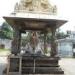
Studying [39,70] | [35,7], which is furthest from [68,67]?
[35,7]

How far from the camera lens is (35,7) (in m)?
13.1

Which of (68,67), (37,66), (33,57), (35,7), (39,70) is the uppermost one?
(35,7)

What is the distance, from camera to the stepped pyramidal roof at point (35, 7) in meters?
12.9

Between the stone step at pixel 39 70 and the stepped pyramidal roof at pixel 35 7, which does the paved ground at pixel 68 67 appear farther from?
the stepped pyramidal roof at pixel 35 7

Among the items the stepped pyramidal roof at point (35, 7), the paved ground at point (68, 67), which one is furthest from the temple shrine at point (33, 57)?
the paved ground at point (68, 67)

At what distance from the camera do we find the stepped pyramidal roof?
Result: 1293 centimetres

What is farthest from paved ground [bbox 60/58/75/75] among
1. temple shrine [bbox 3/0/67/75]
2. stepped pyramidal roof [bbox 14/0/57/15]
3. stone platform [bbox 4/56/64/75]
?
stepped pyramidal roof [bbox 14/0/57/15]

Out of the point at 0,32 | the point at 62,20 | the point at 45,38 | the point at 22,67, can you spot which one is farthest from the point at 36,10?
the point at 0,32

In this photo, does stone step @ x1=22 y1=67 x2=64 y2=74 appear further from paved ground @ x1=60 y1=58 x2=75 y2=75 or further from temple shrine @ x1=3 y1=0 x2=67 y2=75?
paved ground @ x1=60 y1=58 x2=75 y2=75

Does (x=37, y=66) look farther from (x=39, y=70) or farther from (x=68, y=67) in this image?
(x=68, y=67)

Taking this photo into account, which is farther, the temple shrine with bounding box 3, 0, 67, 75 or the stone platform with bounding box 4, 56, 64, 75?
the stone platform with bounding box 4, 56, 64, 75

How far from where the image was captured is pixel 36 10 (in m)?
13.0

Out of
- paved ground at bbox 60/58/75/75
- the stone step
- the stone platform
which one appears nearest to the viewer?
the stone platform

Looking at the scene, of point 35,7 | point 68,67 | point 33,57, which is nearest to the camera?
point 35,7
